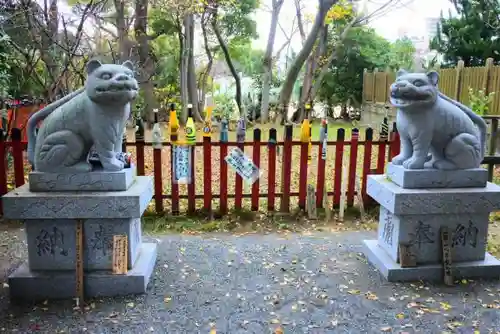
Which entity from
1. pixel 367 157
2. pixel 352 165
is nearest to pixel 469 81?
pixel 367 157

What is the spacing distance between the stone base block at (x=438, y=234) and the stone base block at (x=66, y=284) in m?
2.40

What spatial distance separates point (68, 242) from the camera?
145 inches

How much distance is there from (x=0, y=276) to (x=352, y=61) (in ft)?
57.2

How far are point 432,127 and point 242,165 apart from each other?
2549 millimetres

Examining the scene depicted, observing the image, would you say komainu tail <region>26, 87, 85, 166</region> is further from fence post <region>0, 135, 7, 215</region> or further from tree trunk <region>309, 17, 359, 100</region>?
tree trunk <region>309, 17, 359, 100</region>

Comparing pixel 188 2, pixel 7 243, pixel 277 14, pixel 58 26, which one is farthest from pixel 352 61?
pixel 7 243

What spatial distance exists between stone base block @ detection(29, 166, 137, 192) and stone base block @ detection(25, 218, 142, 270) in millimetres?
274

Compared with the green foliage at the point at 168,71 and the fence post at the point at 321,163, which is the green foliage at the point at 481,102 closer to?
the fence post at the point at 321,163

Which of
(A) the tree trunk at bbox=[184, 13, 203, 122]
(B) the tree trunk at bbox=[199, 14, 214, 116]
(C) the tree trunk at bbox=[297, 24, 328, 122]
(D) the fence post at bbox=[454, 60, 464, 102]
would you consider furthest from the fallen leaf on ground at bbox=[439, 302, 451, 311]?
(B) the tree trunk at bbox=[199, 14, 214, 116]

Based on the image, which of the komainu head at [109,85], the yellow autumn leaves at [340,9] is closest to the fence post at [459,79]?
the yellow autumn leaves at [340,9]

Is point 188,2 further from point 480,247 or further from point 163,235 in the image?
point 480,247

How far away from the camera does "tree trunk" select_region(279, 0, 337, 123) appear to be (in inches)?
504

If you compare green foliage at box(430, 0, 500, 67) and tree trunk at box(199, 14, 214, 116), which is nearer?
green foliage at box(430, 0, 500, 67)

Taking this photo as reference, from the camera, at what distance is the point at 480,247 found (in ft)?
13.4
